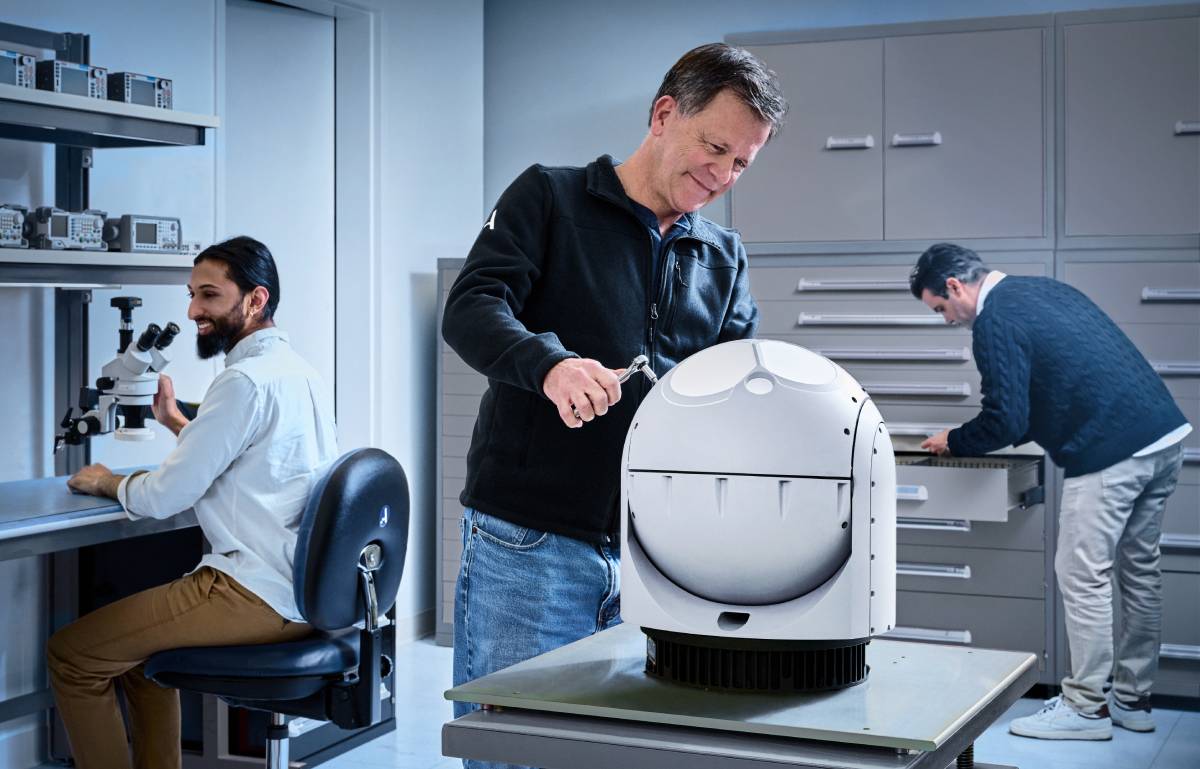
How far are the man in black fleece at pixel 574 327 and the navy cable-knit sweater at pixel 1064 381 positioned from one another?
1952 mm

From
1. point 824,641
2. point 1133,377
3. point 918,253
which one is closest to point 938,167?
point 918,253

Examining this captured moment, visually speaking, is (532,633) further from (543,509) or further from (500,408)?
(500,408)

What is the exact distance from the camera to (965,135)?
12.7 ft

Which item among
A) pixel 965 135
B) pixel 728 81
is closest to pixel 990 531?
pixel 965 135

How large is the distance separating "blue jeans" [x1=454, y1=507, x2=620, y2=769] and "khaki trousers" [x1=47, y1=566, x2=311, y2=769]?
0.95 m

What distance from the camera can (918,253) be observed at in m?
3.90

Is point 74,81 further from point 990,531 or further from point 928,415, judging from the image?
point 990,531

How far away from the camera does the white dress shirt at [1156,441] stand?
3332 mm

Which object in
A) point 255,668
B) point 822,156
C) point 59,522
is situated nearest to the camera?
point 255,668

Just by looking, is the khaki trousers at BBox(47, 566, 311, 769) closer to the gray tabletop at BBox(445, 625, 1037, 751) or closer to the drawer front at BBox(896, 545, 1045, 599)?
the gray tabletop at BBox(445, 625, 1037, 751)

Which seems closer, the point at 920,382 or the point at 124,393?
the point at 124,393

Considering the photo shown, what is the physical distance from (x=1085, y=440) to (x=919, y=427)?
24.7 inches

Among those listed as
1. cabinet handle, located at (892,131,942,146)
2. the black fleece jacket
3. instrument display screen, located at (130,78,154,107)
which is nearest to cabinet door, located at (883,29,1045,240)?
cabinet handle, located at (892,131,942,146)

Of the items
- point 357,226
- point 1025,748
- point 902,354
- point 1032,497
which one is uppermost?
point 357,226
